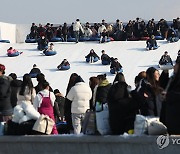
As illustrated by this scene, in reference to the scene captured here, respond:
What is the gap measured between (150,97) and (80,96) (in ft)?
8.17

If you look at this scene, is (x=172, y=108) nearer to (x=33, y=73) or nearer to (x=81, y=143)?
(x=81, y=143)

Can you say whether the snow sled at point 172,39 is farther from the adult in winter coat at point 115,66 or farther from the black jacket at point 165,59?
the adult in winter coat at point 115,66

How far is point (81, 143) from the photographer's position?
27.4 feet

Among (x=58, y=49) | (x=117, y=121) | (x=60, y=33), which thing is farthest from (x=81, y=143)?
(x=60, y=33)

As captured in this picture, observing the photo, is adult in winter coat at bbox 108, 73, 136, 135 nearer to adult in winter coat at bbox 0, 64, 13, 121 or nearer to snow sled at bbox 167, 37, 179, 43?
adult in winter coat at bbox 0, 64, 13, 121

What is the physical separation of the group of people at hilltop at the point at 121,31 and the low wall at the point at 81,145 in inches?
1133

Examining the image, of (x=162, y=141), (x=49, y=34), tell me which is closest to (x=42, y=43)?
(x=49, y=34)

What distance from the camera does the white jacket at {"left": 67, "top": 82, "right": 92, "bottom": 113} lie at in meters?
11.0

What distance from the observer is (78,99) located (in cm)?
1102

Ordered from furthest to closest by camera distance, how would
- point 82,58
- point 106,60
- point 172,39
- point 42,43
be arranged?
point 42,43, point 172,39, point 82,58, point 106,60

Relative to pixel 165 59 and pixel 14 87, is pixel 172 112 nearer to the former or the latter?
pixel 14 87

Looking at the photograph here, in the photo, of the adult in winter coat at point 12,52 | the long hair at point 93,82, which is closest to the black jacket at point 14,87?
the long hair at point 93,82

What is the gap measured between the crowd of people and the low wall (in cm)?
38

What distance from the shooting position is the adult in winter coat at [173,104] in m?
7.85
